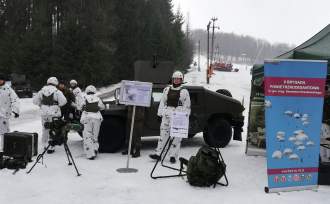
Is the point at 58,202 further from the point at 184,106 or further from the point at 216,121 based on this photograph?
the point at 216,121

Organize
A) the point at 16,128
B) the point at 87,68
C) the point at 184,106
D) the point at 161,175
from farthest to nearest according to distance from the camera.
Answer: the point at 87,68
the point at 16,128
the point at 184,106
the point at 161,175

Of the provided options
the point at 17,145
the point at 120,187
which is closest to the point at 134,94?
the point at 120,187

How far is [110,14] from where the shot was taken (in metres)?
42.1

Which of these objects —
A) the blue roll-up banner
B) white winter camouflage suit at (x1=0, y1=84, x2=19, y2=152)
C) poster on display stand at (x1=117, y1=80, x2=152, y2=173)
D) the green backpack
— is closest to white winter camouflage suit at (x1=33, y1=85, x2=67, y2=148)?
white winter camouflage suit at (x1=0, y1=84, x2=19, y2=152)

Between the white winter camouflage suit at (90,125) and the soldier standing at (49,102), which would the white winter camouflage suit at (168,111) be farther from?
the soldier standing at (49,102)

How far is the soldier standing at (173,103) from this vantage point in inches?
352

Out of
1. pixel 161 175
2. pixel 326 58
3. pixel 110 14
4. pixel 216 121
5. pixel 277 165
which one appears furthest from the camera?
pixel 110 14

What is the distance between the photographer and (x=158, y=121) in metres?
10.0

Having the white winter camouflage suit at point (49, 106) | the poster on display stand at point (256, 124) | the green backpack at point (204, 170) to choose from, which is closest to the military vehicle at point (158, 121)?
the poster on display stand at point (256, 124)

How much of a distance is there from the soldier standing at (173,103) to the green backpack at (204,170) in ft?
4.98

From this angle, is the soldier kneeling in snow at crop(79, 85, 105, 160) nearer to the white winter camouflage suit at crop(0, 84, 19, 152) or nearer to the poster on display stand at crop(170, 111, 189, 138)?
the white winter camouflage suit at crop(0, 84, 19, 152)

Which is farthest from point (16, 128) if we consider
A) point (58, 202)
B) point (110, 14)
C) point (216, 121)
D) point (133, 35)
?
point (133, 35)

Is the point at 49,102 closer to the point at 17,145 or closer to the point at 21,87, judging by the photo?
the point at 17,145

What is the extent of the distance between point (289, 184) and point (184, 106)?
2912 mm
